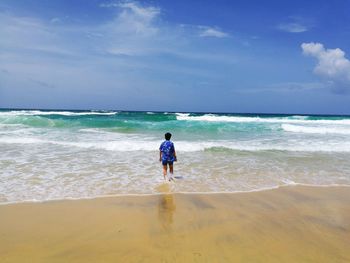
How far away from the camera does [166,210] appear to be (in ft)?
17.9

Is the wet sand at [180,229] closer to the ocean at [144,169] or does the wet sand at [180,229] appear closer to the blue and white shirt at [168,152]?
the ocean at [144,169]

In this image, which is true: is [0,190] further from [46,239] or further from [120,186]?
[46,239]

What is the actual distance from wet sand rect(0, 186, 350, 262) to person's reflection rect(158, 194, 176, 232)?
1 cm

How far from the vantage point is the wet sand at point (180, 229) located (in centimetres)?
366

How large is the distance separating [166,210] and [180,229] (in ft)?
3.29

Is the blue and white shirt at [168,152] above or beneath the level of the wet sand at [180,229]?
above

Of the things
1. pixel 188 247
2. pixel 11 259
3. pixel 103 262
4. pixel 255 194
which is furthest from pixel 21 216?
pixel 255 194

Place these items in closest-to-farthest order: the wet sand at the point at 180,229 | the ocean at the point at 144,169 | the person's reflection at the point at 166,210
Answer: the wet sand at the point at 180,229, the person's reflection at the point at 166,210, the ocean at the point at 144,169

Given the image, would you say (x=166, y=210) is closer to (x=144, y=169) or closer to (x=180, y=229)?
(x=180, y=229)

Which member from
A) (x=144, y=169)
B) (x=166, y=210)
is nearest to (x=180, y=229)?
(x=166, y=210)

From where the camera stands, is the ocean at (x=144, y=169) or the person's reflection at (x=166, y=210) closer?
the person's reflection at (x=166, y=210)

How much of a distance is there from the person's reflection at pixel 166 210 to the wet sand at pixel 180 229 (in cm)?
1

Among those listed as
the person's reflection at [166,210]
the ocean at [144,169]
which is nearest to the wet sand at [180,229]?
the person's reflection at [166,210]

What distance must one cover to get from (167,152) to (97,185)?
1.89 m
